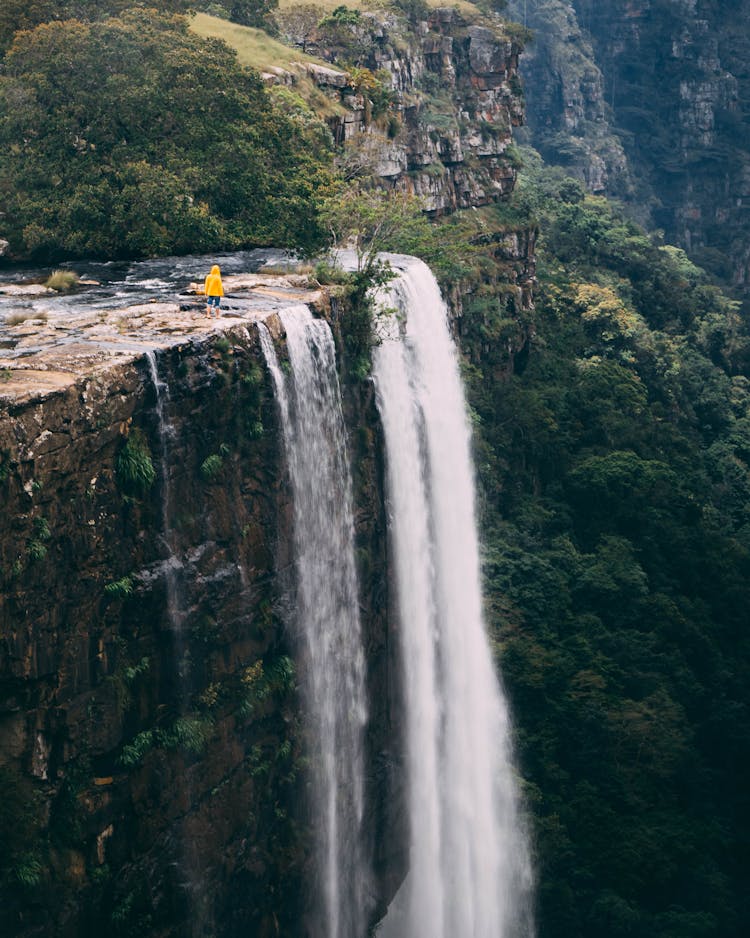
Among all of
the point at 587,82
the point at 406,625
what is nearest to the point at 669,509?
the point at 406,625

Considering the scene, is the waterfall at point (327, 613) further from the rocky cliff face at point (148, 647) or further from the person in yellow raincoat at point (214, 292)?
the person in yellow raincoat at point (214, 292)

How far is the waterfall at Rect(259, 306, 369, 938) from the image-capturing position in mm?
20250

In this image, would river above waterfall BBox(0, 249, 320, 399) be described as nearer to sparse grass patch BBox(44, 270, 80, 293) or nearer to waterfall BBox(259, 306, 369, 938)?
sparse grass patch BBox(44, 270, 80, 293)

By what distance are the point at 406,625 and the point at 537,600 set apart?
8.88 meters

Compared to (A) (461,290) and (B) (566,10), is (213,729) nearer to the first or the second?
(A) (461,290)

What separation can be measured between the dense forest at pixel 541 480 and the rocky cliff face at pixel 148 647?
1010 mm

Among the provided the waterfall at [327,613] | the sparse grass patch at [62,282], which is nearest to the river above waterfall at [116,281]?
the sparse grass patch at [62,282]

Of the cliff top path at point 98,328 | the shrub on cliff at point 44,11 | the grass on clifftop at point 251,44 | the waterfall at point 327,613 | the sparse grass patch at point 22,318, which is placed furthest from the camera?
the grass on clifftop at point 251,44

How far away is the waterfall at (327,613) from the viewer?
20250 millimetres

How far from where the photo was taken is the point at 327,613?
2139cm

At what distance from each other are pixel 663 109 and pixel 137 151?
286 ft

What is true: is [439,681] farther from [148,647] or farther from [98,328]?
[98,328]

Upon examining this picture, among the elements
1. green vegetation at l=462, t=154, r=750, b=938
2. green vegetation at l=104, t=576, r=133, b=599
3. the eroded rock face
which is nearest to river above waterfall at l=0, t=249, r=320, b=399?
green vegetation at l=104, t=576, r=133, b=599

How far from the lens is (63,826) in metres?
15.5
